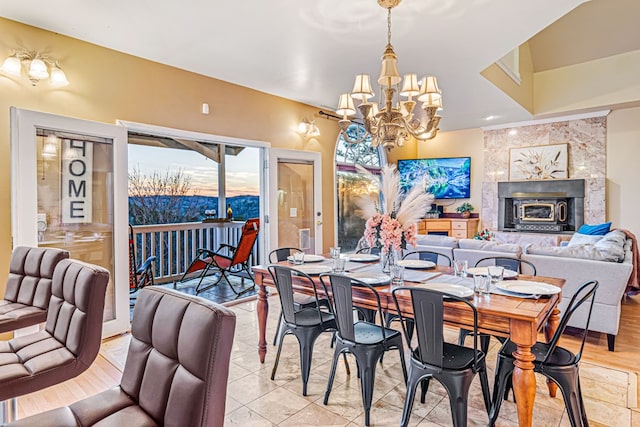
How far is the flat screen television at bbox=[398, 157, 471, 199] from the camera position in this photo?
782cm

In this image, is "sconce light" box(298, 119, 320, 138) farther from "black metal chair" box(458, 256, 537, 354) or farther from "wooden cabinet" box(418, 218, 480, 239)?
"wooden cabinet" box(418, 218, 480, 239)

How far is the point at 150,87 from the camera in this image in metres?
3.87

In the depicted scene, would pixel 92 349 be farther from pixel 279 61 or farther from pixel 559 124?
pixel 559 124

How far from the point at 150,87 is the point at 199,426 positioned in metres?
3.62

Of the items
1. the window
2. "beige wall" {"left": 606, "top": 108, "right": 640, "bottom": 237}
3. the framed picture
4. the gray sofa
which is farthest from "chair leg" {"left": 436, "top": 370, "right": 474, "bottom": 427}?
the framed picture

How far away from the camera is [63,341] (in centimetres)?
182

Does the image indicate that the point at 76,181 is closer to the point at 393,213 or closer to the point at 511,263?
the point at 393,213

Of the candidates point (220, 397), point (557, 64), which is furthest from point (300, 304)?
point (557, 64)

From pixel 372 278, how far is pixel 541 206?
5.93 meters

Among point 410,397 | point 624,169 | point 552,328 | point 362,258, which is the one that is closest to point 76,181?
point 362,258

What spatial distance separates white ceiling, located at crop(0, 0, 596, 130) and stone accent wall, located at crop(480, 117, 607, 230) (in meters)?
3.43

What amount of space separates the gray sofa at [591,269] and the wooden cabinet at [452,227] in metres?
3.61

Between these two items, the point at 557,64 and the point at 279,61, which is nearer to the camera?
the point at 279,61

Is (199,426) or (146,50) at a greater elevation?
(146,50)
